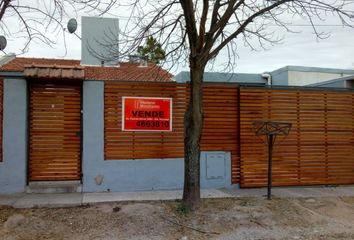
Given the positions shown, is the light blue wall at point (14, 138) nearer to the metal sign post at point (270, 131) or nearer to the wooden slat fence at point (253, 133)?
the wooden slat fence at point (253, 133)

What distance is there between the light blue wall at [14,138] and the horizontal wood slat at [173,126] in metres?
1.80

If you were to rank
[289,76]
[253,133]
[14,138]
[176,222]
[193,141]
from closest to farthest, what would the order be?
[176,222]
[193,141]
[14,138]
[253,133]
[289,76]

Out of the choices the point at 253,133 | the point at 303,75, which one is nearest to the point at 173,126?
the point at 253,133

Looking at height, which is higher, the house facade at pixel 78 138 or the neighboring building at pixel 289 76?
the neighboring building at pixel 289 76

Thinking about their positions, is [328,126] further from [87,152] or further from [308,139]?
[87,152]

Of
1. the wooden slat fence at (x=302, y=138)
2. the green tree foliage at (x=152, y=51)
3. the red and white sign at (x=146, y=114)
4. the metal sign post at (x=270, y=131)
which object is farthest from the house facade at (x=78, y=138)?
the metal sign post at (x=270, y=131)

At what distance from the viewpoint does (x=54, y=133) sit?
9086 millimetres

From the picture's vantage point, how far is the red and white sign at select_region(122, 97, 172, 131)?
30.7 feet

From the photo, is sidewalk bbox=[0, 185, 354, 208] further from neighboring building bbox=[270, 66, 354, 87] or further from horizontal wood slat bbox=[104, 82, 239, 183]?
neighboring building bbox=[270, 66, 354, 87]

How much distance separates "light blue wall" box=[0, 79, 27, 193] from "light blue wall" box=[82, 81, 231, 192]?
51.5 inches

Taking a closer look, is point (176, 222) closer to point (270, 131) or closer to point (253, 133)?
point (270, 131)

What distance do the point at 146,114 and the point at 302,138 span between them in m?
4.08

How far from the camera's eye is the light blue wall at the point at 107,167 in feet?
29.9

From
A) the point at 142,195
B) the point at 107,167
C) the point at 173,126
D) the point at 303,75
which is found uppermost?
the point at 303,75
